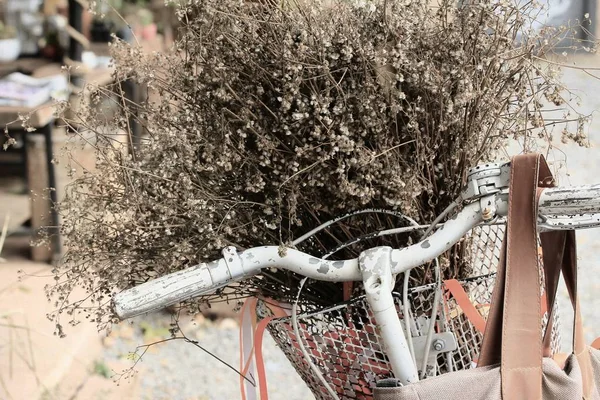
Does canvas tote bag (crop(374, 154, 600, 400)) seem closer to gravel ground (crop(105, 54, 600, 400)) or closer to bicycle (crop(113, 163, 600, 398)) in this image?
bicycle (crop(113, 163, 600, 398))

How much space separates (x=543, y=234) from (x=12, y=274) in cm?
341

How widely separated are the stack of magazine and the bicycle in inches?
116

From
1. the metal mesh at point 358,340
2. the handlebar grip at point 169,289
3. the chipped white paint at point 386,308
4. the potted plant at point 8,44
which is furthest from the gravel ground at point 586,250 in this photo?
the potted plant at point 8,44

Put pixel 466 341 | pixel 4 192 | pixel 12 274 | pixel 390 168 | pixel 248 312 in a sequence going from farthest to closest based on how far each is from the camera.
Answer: pixel 4 192 → pixel 12 274 → pixel 248 312 → pixel 466 341 → pixel 390 168

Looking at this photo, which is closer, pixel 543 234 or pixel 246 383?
pixel 543 234

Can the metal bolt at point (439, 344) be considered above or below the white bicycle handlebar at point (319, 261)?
below

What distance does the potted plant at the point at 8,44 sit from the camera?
15.4ft

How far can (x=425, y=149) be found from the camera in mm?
1256

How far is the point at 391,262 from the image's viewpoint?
117 cm

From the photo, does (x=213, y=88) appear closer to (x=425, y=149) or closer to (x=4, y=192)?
(x=425, y=149)

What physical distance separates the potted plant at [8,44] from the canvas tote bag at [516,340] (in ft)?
14.0

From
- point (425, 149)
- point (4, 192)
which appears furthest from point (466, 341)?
point (4, 192)

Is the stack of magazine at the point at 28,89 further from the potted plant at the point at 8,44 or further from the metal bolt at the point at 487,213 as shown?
the metal bolt at the point at 487,213

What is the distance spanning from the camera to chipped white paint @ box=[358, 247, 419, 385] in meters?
1.15
